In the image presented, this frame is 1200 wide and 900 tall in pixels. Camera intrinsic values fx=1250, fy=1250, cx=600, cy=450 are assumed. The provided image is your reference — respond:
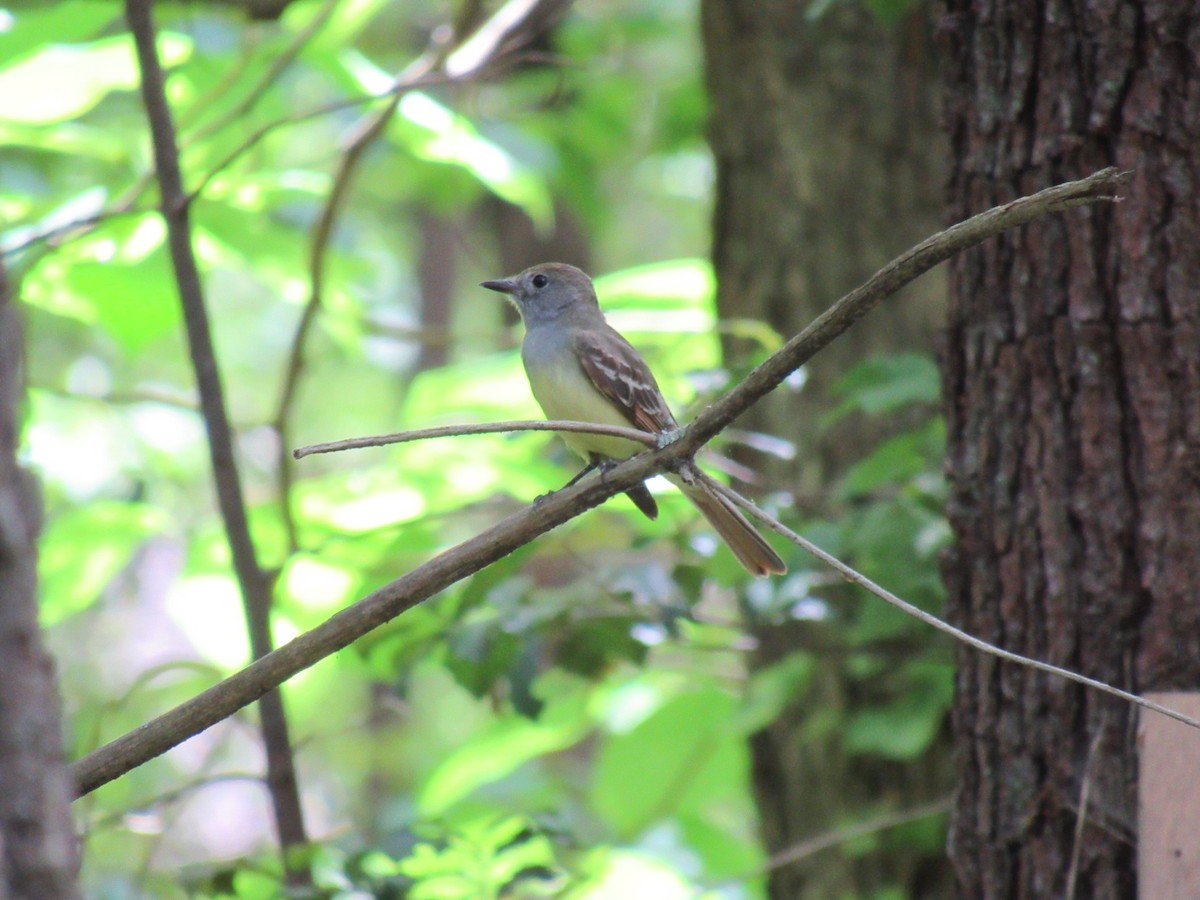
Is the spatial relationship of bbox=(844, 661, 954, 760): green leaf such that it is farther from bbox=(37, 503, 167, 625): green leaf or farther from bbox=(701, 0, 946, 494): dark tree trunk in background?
bbox=(37, 503, 167, 625): green leaf

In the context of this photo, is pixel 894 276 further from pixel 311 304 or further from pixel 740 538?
pixel 311 304

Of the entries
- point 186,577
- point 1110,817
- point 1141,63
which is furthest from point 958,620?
point 186,577

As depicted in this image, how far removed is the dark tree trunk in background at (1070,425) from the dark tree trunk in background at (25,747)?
86.8 inches

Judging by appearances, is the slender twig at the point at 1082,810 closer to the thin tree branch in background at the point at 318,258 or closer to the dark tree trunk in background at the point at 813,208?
the dark tree trunk in background at the point at 813,208

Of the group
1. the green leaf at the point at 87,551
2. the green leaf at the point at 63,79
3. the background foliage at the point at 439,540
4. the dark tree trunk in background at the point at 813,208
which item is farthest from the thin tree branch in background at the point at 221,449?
the dark tree trunk in background at the point at 813,208

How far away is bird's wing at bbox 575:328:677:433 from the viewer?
15.7 feet

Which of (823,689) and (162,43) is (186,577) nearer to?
(162,43)

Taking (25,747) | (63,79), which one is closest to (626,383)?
(63,79)

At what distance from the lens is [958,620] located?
3.04 meters

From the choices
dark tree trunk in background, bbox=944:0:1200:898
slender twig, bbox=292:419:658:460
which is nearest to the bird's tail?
dark tree trunk in background, bbox=944:0:1200:898

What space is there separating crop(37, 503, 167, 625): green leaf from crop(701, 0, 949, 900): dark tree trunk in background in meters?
2.45

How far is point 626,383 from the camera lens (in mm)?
4836

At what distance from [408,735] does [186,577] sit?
739 centimetres

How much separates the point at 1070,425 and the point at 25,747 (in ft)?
7.59
